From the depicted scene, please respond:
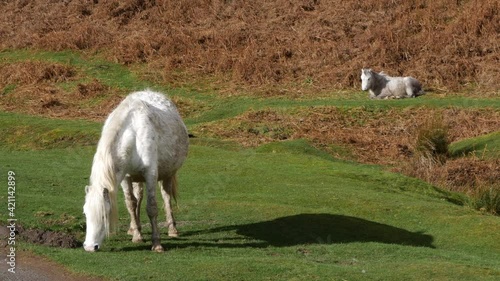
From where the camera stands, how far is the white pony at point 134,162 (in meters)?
13.0

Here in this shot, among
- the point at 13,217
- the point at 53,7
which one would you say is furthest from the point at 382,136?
the point at 53,7

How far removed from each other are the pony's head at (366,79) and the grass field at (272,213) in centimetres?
208

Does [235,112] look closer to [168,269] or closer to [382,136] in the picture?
[382,136]

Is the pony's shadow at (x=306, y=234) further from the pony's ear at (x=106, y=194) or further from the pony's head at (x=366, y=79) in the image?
the pony's head at (x=366, y=79)

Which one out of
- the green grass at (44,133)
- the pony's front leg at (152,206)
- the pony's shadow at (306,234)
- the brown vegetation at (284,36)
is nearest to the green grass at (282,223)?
the pony's shadow at (306,234)

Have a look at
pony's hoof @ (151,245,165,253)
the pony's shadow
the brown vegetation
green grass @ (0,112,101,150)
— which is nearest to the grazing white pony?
the brown vegetation

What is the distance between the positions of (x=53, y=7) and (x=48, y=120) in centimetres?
1658

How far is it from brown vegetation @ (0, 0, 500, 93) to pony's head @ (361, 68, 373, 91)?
2341mm

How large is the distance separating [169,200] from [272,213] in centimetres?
231

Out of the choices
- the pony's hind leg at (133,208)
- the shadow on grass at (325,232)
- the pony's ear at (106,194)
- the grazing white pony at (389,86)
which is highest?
the grazing white pony at (389,86)

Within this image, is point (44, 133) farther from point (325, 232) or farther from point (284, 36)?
point (284, 36)

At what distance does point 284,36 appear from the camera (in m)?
39.8

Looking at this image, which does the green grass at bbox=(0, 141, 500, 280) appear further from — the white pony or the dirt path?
the white pony

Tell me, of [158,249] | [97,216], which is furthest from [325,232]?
[97,216]
